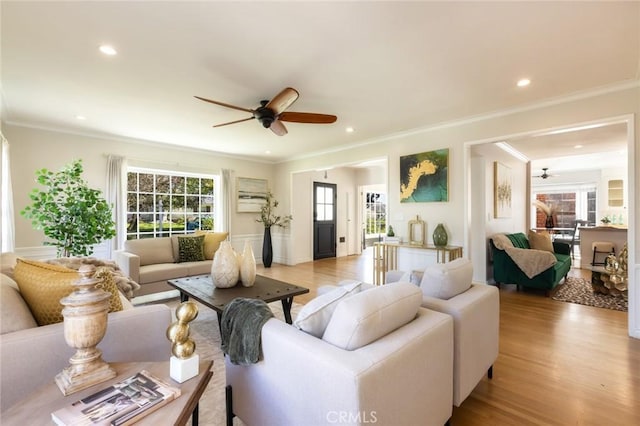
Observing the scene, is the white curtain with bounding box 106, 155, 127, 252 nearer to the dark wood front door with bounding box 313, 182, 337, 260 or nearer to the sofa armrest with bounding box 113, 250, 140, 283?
the sofa armrest with bounding box 113, 250, 140, 283

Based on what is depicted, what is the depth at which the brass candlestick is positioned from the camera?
1021 mm

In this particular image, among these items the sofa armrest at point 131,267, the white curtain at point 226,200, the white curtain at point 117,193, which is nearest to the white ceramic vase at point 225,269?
the sofa armrest at point 131,267

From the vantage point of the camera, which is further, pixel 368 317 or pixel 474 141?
pixel 474 141

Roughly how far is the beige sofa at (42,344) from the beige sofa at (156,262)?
7.49 ft

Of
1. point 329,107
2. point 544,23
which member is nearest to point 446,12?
point 544,23

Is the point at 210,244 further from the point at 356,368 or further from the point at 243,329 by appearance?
the point at 356,368

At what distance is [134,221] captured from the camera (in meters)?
5.20

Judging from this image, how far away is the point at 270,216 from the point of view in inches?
275

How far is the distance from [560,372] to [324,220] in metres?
5.82

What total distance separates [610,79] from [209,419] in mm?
4433

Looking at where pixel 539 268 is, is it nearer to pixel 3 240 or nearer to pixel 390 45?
pixel 390 45

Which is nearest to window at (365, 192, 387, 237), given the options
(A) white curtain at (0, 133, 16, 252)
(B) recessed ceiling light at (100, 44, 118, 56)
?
(B) recessed ceiling light at (100, 44, 118, 56)

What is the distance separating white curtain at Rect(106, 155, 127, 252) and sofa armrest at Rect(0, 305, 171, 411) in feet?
13.1

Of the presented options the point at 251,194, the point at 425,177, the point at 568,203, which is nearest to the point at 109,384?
the point at 425,177
